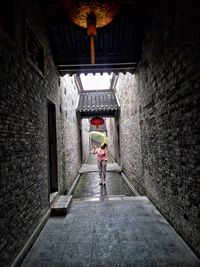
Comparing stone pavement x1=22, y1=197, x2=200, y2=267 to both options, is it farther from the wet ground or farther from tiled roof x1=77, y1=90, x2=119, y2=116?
tiled roof x1=77, y1=90, x2=119, y2=116

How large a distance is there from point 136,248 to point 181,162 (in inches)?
53.4

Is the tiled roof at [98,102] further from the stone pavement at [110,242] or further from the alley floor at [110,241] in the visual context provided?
the stone pavement at [110,242]

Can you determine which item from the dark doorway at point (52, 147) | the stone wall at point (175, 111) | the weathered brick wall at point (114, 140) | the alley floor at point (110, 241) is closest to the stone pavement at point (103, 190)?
the dark doorway at point (52, 147)

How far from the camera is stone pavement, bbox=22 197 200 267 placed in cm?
229

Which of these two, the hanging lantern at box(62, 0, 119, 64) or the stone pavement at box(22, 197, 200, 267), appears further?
the stone pavement at box(22, 197, 200, 267)

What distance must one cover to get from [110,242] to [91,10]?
2.91 meters

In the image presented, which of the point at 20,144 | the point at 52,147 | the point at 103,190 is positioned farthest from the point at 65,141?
the point at 20,144

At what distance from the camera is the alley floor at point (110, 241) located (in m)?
2.29

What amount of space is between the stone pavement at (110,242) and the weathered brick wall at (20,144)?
0.38m

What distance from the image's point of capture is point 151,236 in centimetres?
285

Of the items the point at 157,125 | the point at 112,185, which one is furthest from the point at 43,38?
the point at 112,185

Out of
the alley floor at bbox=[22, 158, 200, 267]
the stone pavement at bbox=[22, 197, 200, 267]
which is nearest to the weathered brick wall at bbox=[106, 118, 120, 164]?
the alley floor at bbox=[22, 158, 200, 267]

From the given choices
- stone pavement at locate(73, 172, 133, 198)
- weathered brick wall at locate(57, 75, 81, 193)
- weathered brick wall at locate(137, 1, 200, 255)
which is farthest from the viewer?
stone pavement at locate(73, 172, 133, 198)

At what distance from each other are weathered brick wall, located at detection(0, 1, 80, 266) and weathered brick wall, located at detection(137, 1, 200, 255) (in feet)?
7.37
